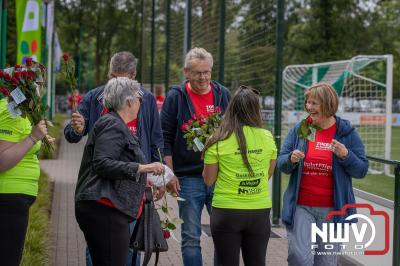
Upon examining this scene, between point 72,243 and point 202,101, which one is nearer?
point 202,101

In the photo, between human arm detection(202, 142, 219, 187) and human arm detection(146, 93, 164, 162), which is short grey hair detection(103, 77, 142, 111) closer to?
human arm detection(202, 142, 219, 187)

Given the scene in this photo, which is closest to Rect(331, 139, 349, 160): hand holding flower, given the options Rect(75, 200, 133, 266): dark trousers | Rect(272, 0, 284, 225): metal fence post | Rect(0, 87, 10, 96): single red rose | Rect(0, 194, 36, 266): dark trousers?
Rect(75, 200, 133, 266): dark trousers

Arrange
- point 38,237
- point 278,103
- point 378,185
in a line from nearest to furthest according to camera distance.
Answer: point 378,185 < point 38,237 < point 278,103

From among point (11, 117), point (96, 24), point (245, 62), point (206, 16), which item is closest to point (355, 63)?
point (206, 16)

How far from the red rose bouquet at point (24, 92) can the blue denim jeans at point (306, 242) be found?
1.86m

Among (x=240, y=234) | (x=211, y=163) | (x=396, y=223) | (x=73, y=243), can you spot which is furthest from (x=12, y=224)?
(x=73, y=243)

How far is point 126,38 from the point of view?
4012 centimetres

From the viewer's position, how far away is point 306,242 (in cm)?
529

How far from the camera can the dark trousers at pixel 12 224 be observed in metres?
4.45

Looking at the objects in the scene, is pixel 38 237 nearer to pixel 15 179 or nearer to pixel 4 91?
pixel 15 179

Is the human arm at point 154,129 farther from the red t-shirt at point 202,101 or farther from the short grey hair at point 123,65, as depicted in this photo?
the red t-shirt at point 202,101

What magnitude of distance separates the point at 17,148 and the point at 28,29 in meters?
6.71

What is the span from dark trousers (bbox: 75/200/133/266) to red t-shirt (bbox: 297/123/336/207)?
1.33 meters

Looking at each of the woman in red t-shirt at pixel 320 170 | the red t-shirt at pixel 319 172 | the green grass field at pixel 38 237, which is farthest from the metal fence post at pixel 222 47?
the red t-shirt at pixel 319 172
